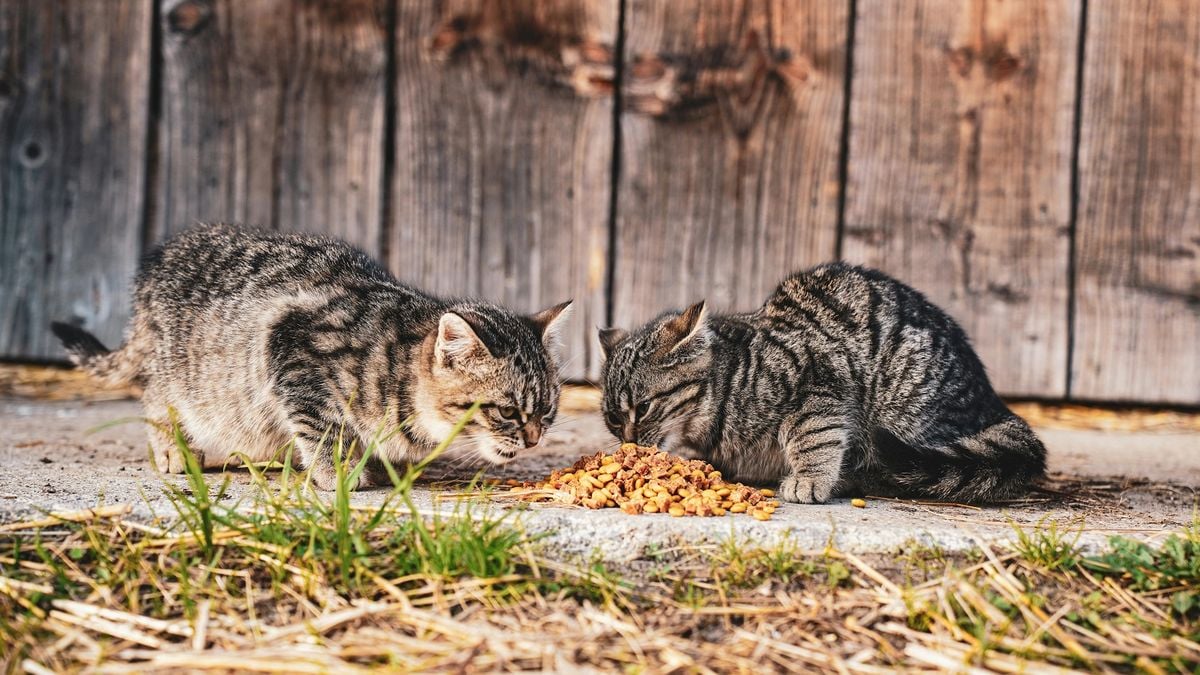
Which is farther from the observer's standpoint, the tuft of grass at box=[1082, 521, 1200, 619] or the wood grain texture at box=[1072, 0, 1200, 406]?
the wood grain texture at box=[1072, 0, 1200, 406]

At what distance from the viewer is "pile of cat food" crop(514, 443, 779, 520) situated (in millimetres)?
3199

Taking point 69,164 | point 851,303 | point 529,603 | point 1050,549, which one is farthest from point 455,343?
point 69,164

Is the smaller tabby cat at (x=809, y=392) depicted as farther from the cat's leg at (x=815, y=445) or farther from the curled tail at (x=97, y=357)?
the curled tail at (x=97, y=357)

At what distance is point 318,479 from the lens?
11.9 ft

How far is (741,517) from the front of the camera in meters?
3.14

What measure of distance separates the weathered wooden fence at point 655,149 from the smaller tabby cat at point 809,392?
130 cm

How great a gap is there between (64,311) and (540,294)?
238cm

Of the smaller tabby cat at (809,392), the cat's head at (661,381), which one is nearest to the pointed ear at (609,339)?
the smaller tabby cat at (809,392)

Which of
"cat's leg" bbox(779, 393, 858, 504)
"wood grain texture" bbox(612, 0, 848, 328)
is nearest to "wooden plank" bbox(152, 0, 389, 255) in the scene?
"wood grain texture" bbox(612, 0, 848, 328)

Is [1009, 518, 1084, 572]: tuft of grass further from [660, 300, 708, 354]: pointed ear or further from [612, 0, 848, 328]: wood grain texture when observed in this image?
[612, 0, 848, 328]: wood grain texture

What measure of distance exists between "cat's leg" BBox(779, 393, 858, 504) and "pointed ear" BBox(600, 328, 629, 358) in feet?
2.46

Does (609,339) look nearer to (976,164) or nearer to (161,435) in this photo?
(161,435)

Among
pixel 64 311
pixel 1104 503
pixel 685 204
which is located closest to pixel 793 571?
pixel 1104 503

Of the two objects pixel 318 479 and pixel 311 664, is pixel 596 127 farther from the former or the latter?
pixel 311 664
